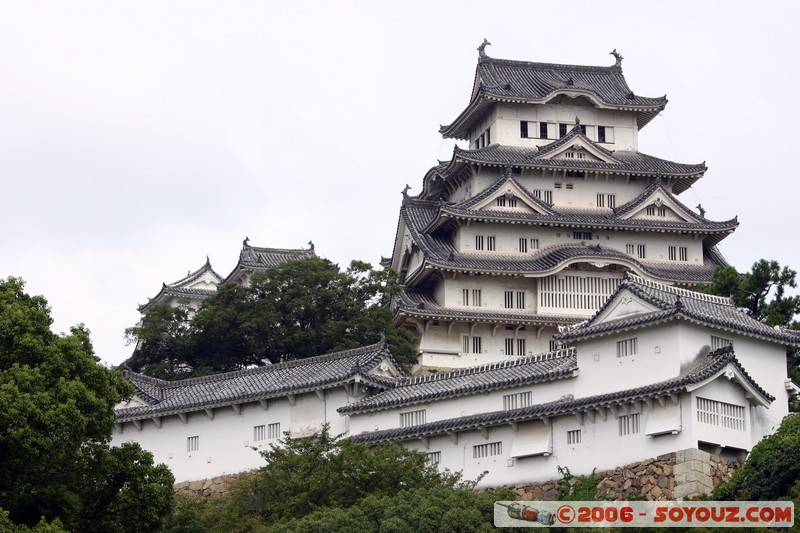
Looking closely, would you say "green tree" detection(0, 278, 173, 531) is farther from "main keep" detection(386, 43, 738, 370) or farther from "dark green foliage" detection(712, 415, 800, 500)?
"main keep" detection(386, 43, 738, 370)

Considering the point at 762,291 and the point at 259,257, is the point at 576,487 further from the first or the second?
the point at 259,257

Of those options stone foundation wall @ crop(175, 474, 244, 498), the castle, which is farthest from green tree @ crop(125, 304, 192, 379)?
stone foundation wall @ crop(175, 474, 244, 498)

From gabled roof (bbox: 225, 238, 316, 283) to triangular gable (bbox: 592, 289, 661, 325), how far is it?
3808 cm

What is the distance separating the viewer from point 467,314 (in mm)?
70500

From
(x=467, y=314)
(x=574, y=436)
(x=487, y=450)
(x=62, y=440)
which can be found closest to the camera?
(x=62, y=440)

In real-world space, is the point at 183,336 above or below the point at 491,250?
below

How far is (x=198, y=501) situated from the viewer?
49156mm

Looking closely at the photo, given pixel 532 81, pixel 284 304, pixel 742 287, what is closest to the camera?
pixel 742 287

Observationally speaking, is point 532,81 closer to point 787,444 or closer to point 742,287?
point 742,287

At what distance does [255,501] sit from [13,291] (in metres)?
10.3

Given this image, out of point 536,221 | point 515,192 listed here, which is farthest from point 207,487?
point 515,192

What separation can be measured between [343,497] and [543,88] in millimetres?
38014

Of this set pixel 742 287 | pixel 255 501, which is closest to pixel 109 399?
pixel 255 501

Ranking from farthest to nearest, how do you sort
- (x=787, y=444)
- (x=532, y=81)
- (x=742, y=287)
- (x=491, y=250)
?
(x=532, y=81), (x=491, y=250), (x=742, y=287), (x=787, y=444)
